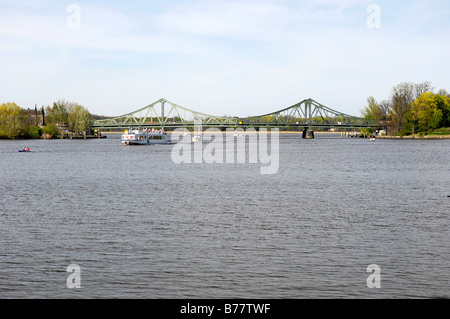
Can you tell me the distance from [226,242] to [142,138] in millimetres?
124274

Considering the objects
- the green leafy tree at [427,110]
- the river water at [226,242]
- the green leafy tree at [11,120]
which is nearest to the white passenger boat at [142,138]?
the green leafy tree at [11,120]

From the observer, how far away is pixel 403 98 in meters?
147

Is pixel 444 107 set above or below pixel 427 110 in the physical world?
above

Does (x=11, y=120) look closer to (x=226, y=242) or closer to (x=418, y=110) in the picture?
(x=418, y=110)

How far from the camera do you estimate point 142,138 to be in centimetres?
14238

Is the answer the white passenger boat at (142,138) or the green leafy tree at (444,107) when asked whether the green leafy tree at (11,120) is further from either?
the green leafy tree at (444,107)

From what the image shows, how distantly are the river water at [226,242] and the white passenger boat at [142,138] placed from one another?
99831 mm

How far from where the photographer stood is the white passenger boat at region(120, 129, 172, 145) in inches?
5443

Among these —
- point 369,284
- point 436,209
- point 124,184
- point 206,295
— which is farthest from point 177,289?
point 124,184

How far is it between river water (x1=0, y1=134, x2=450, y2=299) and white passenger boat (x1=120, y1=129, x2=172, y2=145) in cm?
9983

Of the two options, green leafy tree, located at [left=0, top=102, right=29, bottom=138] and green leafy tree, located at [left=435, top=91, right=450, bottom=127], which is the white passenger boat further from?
green leafy tree, located at [left=435, top=91, right=450, bottom=127]

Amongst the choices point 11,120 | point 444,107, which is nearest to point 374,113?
point 444,107

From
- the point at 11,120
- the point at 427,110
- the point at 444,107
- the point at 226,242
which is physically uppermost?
the point at 444,107
